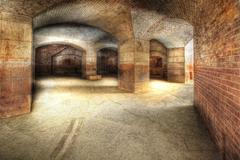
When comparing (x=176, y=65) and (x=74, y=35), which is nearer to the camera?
(x=74, y=35)

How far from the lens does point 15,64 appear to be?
143 inches

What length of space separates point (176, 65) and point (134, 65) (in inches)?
181

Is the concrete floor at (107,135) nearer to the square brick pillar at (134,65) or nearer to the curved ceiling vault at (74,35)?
the square brick pillar at (134,65)

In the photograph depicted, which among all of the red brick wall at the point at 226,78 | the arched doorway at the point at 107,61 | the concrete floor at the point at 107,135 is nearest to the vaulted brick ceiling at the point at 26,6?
the concrete floor at the point at 107,135

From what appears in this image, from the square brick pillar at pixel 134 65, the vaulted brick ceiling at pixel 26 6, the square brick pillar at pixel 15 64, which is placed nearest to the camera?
the vaulted brick ceiling at pixel 26 6

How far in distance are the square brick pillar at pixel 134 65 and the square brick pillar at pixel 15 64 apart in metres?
3.97

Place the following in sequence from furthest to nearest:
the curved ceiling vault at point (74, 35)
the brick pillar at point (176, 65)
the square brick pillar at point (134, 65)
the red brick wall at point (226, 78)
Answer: the brick pillar at point (176, 65) < the curved ceiling vault at point (74, 35) < the square brick pillar at point (134, 65) < the red brick wall at point (226, 78)

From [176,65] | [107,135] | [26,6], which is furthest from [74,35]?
[107,135]

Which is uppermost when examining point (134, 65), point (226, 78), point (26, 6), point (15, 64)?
point (26, 6)

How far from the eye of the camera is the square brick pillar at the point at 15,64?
11.3ft

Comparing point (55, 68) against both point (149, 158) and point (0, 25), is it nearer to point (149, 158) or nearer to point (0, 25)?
point (0, 25)

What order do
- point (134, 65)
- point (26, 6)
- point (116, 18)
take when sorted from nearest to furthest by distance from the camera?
point (26, 6), point (116, 18), point (134, 65)

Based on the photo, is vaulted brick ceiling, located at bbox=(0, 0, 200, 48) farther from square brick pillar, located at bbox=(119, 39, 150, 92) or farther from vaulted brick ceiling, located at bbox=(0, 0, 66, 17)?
square brick pillar, located at bbox=(119, 39, 150, 92)

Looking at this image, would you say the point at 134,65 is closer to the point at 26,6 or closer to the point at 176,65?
the point at 26,6
